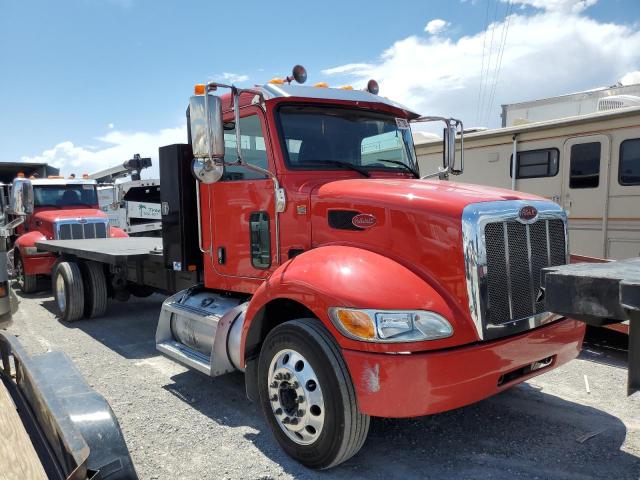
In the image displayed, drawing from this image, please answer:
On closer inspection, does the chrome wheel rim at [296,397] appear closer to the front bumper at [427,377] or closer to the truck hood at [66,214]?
the front bumper at [427,377]

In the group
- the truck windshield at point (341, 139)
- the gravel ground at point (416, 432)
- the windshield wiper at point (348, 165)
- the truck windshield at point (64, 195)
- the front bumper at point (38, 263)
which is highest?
the truck windshield at point (341, 139)

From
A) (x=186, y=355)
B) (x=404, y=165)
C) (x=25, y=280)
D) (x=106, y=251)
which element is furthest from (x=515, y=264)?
(x=25, y=280)

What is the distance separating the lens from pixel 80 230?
31.0 feet

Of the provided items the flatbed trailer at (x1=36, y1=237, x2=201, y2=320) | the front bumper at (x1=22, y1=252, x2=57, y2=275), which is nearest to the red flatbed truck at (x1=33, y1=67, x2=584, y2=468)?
the flatbed trailer at (x1=36, y1=237, x2=201, y2=320)

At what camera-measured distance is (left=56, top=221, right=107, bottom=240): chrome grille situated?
9.22 metres

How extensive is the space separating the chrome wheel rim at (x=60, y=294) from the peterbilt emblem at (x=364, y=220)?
529 centimetres

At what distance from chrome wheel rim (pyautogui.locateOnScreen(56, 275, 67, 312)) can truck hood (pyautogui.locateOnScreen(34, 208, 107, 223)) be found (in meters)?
2.56

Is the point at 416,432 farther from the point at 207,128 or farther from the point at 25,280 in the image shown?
the point at 25,280

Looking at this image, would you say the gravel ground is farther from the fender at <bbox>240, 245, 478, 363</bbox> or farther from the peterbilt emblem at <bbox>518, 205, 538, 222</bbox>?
the peterbilt emblem at <bbox>518, 205, 538, 222</bbox>

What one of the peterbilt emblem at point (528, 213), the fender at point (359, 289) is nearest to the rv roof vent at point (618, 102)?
the peterbilt emblem at point (528, 213)

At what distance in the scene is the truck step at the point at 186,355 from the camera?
3.82 m

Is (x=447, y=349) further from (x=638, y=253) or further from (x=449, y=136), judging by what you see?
(x=638, y=253)

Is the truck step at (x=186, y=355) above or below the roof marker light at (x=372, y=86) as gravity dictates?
below

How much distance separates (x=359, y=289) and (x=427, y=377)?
0.57 m
